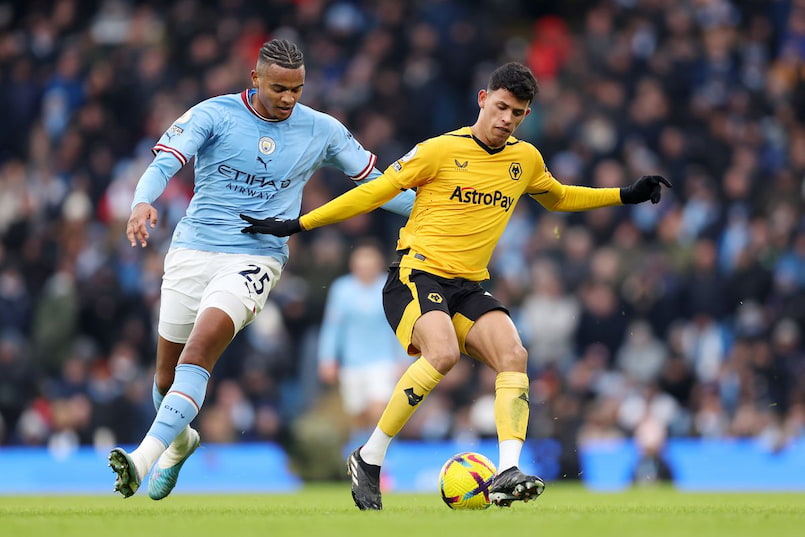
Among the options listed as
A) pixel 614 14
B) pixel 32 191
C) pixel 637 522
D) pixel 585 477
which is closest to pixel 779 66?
pixel 614 14

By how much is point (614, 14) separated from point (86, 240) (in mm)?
Answer: 7730

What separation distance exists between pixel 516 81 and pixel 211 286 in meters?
2.11

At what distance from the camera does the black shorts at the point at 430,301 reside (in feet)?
24.5

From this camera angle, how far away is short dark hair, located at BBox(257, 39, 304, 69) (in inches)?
304

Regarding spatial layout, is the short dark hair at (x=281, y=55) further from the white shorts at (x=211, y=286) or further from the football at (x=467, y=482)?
the football at (x=467, y=482)

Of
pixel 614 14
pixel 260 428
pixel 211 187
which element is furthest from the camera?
pixel 614 14

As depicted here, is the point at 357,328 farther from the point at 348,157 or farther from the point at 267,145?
the point at 267,145

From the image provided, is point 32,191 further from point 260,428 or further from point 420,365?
point 420,365

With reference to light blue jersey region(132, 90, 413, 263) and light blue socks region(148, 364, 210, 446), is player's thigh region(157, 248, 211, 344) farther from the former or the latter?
light blue socks region(148, 364, 210, 446)

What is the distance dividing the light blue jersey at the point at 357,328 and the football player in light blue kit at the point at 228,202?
458 cm

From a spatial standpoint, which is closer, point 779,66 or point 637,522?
point 637,522

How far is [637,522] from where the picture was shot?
6.38 metres

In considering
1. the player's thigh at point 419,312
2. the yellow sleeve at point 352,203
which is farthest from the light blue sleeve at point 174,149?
the player's thigh at point 419,312

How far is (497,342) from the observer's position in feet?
24.3
